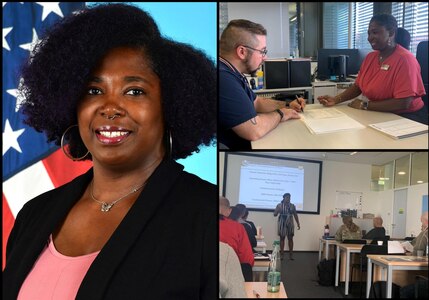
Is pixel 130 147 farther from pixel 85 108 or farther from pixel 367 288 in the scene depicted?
pixel 367 288

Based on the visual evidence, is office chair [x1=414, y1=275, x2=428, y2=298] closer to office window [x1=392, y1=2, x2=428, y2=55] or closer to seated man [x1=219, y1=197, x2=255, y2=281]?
seated man [x1=219, y1=197, x2=255, y2=281]

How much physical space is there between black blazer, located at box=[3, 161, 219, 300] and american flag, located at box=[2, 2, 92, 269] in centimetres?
39

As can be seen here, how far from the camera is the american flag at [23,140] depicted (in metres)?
2.05

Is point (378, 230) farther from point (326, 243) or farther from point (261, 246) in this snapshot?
point (261, 246)

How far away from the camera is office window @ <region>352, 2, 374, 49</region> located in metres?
1.75

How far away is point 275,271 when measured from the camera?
182 cm

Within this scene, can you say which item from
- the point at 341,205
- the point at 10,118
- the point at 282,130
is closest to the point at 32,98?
the point at 10,118

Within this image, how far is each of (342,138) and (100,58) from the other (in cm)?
91

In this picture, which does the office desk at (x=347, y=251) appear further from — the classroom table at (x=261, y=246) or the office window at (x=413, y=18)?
the office window at (x=413, y=18)

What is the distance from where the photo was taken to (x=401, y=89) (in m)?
1.77

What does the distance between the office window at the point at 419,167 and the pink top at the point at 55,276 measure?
1138 millimetres

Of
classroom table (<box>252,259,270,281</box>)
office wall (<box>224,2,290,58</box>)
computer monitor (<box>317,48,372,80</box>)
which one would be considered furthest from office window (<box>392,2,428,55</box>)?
classroom table (<box>252,259,270,281</box>)

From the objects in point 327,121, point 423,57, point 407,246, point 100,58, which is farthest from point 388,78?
point 100,58

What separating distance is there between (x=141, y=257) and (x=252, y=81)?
781 mm
